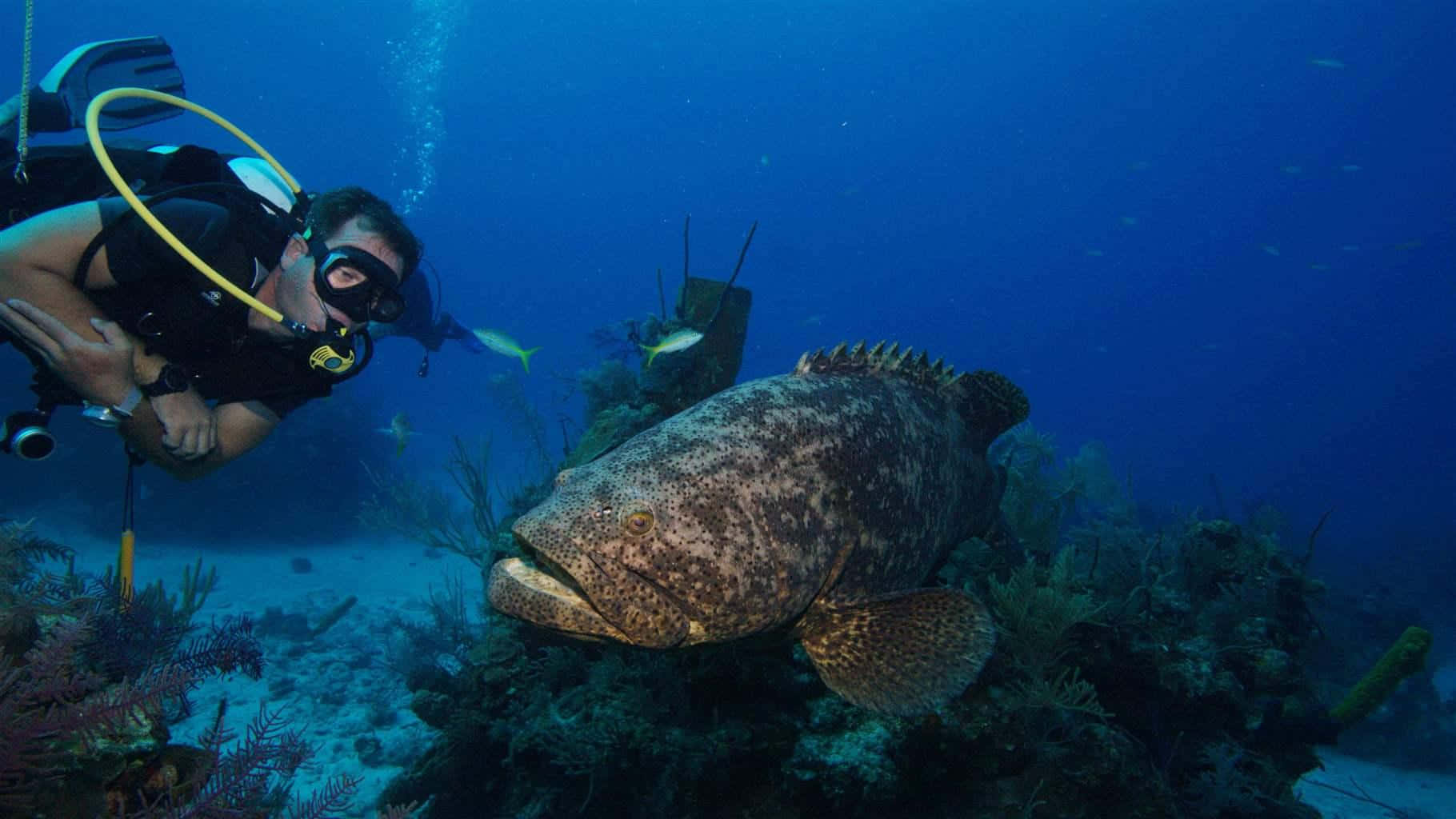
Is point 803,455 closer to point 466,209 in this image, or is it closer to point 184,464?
point 184,464

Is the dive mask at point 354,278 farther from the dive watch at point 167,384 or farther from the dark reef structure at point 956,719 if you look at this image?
the dark reef structure at point 956,719

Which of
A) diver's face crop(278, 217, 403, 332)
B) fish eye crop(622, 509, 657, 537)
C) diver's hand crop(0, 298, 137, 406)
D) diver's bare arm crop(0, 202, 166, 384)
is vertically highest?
diver's face crop(278, 217, 403, 332)

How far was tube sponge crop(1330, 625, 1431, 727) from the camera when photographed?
19.3ft

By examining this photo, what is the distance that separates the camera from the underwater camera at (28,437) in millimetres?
2711

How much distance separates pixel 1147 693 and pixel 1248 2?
317ft

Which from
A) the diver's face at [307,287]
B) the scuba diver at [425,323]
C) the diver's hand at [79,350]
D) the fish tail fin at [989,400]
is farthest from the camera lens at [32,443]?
the scuba diver at [425,323]

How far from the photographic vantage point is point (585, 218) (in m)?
140

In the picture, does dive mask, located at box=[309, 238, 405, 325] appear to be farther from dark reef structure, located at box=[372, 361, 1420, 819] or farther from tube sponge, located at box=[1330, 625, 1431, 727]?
tube sponge, located at box=[1330, 625, 1431, 727]

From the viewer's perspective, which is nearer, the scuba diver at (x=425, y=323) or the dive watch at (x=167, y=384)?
the dive watch at (x=167, y=384)

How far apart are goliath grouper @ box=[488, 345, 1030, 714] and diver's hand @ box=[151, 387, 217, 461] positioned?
5.98ft

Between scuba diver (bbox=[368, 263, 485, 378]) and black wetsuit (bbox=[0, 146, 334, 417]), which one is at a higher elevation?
scuba diver (bbox=[368, 263, 485, 378])

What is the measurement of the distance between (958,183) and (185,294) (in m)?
130

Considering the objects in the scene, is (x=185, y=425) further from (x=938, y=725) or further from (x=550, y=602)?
(x=938, y=725)

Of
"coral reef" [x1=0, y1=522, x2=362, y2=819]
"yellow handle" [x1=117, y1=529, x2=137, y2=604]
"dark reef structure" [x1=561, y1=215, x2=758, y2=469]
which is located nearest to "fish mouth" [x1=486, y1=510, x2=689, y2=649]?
"coral reef" [x1=0, y1=522, x2=362, y2=819]
